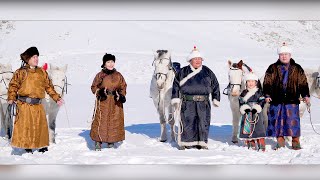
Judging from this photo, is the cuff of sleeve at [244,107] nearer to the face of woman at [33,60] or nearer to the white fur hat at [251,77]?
the white fur hat at [251,77]

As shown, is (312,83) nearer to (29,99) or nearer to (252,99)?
(252,99)

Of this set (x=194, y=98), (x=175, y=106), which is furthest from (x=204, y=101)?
(x=175, y=106)

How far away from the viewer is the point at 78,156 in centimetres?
765

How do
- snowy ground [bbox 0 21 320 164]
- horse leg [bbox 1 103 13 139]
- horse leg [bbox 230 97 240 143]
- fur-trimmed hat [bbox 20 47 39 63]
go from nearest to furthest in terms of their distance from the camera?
fur-trimmed hat [bbox 20 47 39 63] < snowy ground [bbox 0 21 320 164] < horse leg [bbox 230 97 240 143] < horse leg [bbox 1 103 13 139]

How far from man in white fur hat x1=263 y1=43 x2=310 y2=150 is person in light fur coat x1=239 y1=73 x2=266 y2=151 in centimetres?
16

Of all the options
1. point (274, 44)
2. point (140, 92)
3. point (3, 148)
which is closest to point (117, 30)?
point (140, 92)

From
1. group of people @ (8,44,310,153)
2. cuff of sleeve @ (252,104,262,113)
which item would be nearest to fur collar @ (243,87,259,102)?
group of people @ (8,44,310,153)

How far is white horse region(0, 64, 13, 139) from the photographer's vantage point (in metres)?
9.03

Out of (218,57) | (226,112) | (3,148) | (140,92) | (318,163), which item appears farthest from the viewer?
(218,57)

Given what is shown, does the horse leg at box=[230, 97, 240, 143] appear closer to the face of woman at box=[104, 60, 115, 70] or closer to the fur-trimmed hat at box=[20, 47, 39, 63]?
the face of woman at box=[104, 60, 115, 70]

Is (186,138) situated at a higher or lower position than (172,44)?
lower

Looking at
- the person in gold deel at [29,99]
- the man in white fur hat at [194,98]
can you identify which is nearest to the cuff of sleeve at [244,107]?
the man in white fur hat at [194,98]

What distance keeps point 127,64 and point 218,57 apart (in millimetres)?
3364

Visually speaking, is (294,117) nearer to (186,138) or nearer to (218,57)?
(186,138)
